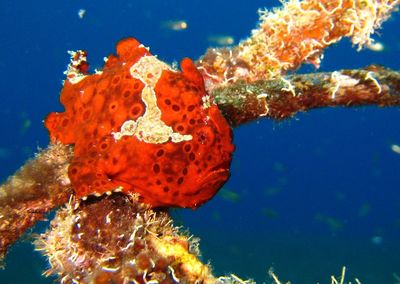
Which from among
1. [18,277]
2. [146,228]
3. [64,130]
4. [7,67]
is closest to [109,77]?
[64,130]

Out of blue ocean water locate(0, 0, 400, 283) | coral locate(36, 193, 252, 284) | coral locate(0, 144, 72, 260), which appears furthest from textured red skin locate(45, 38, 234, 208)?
blue ocean water locate(0, 0, 400, 283)

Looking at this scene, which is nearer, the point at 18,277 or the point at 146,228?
the point at 146,228

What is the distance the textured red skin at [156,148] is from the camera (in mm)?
3383

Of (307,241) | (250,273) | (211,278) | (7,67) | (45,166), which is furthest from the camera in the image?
(7,67)

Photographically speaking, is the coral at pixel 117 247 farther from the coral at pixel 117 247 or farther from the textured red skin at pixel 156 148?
the textured red skin at pixel 156 148

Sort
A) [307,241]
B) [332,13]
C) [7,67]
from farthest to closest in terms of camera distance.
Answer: [7,67] < [307,241] < [332,13]

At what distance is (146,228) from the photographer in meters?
3.46

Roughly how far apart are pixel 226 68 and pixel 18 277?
2123cm

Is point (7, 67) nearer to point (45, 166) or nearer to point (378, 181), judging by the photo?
point (378, 181)

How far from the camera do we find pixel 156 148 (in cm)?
337

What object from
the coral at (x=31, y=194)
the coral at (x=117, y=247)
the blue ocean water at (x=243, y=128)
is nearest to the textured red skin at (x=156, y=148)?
the coral at (x=117, y=247)

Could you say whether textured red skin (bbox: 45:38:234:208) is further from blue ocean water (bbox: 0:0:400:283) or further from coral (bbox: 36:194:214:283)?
blue ocean water (bbox: 0:0:400:283)

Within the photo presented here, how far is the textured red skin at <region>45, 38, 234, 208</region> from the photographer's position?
338cm

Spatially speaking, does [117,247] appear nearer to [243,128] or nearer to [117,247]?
[117,247]
